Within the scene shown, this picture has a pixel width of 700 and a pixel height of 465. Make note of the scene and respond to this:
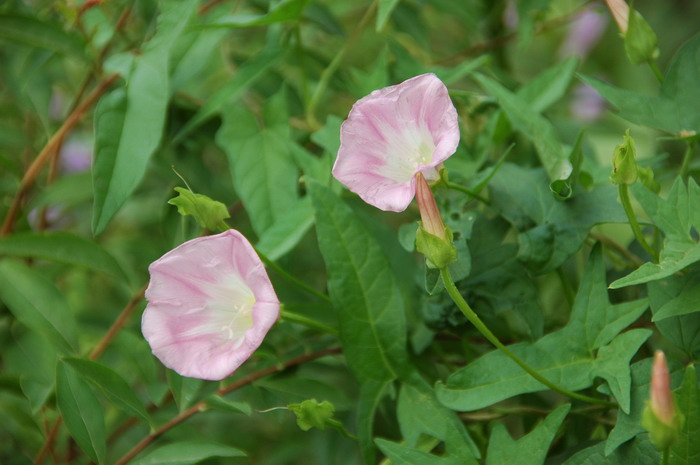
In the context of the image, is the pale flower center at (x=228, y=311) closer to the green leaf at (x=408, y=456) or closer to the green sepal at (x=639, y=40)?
the green leaf at (x=408, y=456)

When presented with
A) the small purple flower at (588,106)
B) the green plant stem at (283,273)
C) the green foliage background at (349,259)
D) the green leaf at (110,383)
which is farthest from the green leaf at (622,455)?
the small purple flower at (588,106)

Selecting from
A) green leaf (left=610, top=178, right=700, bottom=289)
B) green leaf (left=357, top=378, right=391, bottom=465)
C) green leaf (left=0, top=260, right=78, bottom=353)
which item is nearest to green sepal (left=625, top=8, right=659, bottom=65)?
green leaf (left=610, top=178, right=700, bottom=289)

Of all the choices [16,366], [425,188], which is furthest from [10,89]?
[425,188]

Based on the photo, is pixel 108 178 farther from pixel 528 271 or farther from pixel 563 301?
pixel 563 301

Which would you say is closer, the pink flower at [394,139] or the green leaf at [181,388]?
the pink flower at [394,139]

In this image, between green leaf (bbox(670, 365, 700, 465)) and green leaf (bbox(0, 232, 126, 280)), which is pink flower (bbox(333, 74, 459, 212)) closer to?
green leaf (bbox(670, 365, 700, 465))

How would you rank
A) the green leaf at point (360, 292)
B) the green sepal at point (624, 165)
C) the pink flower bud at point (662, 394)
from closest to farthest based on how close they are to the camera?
the pink flower bud at point (662, 394) < the green sepal at point (624, 165) < the green leaf at point (360, 292)
